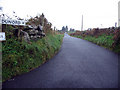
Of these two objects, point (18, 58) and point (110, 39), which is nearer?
point (18, 58)

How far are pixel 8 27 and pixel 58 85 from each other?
4260 millimetres

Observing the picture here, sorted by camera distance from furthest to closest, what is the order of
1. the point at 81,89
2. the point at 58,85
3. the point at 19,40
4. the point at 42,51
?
the point at 42,51
the point at 19,40
the point at 58,85
the point at 81,89

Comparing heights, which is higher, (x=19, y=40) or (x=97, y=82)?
(x=19, y=40)

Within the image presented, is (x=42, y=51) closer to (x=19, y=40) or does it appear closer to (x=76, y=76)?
(x=19, y=40)

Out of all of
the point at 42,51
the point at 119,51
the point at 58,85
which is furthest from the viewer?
the point at 119,51

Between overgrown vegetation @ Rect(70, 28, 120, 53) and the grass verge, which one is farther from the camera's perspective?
overgrown vegetation @ Rect(70, 28, 120, 53)

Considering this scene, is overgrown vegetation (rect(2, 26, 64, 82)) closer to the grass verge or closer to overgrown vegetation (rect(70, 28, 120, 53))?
the grass verge

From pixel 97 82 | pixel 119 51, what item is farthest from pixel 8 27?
pixel 119 51

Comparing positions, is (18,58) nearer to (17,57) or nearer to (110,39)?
(17,57)

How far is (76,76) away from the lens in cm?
324

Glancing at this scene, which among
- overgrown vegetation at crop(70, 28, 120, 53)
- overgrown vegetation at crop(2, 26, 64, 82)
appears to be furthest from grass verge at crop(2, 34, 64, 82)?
overgrown vegetation at crop(70, 28, 120, 53)

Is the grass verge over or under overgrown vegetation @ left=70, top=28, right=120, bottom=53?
under

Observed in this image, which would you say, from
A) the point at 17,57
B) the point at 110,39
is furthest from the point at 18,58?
the point at 110,39

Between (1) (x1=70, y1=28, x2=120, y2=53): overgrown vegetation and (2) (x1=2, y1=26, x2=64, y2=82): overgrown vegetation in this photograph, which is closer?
(2) (x1=2, y1=26, x2=64, y2=82): overgrown vegetation
